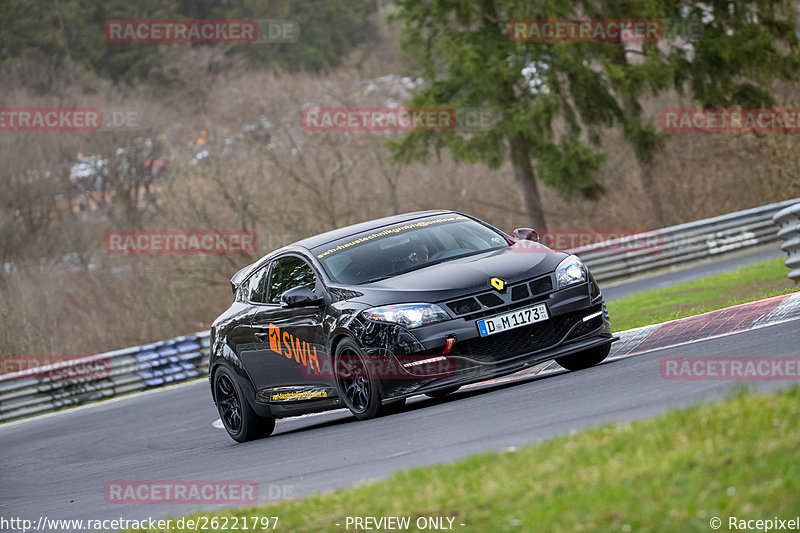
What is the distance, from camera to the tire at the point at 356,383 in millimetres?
9602

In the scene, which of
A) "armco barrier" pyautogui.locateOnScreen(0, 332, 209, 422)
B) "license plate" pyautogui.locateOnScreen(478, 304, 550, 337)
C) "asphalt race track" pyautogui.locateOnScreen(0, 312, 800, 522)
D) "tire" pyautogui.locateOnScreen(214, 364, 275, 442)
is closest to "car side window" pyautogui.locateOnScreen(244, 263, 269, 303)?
"tire" pyautogui.locateOnScreen(214, 364, 275, 442)

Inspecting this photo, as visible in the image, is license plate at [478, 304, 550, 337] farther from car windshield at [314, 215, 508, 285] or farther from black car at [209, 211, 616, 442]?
car windshield at [314, 215, 508, 285]

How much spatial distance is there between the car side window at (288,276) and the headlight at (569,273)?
87.4 inches

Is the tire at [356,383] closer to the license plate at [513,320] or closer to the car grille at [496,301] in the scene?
the car grille at [496,301]

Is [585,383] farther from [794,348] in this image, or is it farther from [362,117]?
[362,117]

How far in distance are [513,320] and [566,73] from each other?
85.2 feet

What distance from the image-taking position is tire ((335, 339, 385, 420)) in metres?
9.60

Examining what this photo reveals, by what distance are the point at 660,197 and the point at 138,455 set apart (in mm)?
28298

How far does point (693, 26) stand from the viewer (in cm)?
3572

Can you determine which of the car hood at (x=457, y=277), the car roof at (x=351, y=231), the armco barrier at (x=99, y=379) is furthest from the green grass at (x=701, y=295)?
the armco barrier at (x=99, y=379)

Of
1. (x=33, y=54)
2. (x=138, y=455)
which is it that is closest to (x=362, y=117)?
(x=33, y=54)

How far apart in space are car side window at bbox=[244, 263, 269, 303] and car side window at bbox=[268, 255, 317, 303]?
0.13 m

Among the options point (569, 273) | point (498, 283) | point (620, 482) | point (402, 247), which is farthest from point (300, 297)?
point (620, 482)

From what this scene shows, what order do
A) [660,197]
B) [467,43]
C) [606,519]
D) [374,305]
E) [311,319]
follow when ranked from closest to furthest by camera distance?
[606,519], [374,305], [311,319], [467,43], [660,197]
